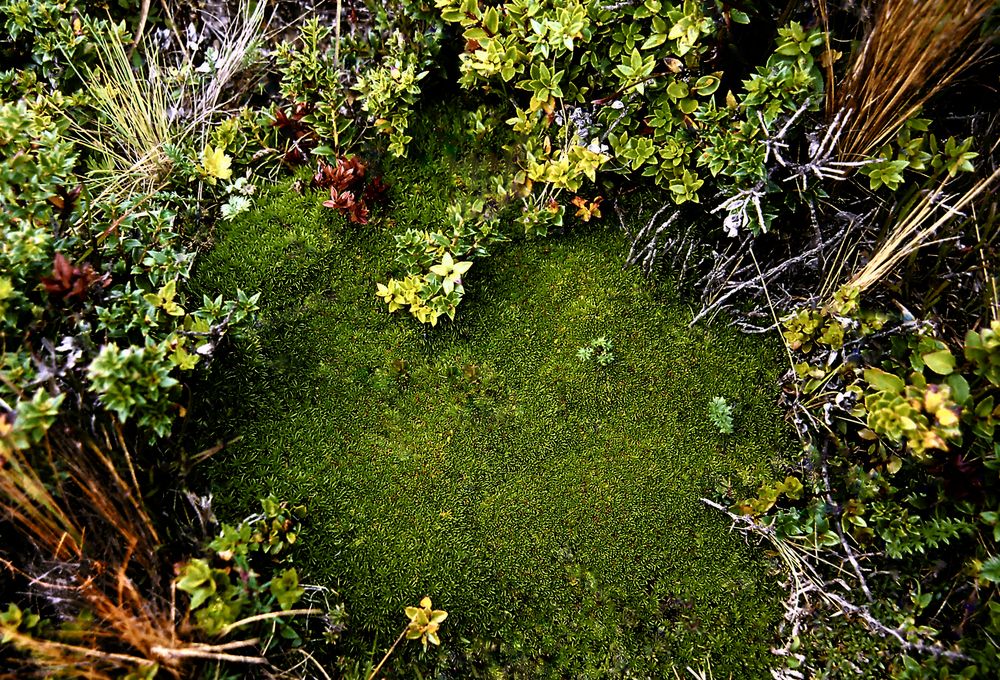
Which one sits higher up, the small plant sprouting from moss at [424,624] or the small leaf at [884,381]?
the small leaf at [884,381]

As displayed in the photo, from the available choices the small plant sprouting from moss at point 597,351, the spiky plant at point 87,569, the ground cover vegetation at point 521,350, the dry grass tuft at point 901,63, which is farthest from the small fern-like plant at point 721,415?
the spiky plant at point 87,569

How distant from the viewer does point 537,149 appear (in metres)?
3.10

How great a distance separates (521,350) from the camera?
3.03 meters

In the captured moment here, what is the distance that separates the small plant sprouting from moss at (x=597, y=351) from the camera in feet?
9.86

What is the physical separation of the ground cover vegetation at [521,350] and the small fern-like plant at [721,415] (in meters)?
0.02

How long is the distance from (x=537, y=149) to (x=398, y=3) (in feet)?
3.66

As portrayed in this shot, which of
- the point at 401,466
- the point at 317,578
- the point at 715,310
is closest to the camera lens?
the point at 317,578

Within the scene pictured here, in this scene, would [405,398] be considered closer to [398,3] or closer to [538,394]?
[538,394]

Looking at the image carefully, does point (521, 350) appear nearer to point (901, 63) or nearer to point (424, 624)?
point (424, 624)

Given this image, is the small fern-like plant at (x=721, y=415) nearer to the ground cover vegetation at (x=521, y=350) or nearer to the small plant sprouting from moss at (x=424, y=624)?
the ground cover vegetation at (x=521, y=350)

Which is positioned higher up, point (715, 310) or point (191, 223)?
point (191, 223)

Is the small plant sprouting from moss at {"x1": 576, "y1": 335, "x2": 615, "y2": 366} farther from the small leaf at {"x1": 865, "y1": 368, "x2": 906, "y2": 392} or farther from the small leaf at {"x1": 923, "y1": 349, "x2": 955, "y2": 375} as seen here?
the small leaf at {"x1": 923, "y1": 349, "x2": 955, "y2": 375}

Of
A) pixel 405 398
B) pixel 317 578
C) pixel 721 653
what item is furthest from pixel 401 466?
pixel 721 653

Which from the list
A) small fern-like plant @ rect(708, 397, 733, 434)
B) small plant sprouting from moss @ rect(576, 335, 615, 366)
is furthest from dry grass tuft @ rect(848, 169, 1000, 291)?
small plant sprouting from moss @ rect(576, 335, 615, 366)
